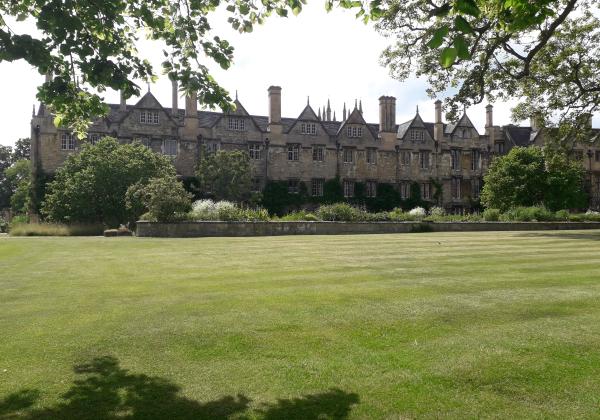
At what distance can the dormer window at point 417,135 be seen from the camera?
53812mm

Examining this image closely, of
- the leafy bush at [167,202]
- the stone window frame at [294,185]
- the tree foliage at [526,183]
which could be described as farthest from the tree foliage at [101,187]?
the tree foliage at [526,183]

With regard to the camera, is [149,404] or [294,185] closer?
[149,404]

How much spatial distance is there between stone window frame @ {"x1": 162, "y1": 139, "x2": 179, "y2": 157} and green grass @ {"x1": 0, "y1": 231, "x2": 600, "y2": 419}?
36.9 metres

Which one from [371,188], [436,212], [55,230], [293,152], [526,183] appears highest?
[293,152]

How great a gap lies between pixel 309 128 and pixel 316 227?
24769mm

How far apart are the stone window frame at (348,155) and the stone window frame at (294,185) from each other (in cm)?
566

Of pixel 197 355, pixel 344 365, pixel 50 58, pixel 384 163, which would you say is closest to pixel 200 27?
pixel 50 58

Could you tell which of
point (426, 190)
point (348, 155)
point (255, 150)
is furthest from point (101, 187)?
point (426, 190)

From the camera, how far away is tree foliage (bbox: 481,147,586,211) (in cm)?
4356

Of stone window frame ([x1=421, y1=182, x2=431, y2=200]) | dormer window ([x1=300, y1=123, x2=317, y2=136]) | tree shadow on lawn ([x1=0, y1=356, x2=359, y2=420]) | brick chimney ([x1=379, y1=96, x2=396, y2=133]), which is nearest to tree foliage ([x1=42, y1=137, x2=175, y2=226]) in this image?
dormer window ([x1=300, y1=123, x2=317, y2=136])

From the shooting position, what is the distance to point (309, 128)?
50000 mm

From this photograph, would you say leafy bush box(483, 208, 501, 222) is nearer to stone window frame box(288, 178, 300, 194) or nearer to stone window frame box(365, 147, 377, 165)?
stone window frame box(365, 147, 377, 165)

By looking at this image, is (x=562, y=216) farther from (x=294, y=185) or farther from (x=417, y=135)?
(x=294, y=185)

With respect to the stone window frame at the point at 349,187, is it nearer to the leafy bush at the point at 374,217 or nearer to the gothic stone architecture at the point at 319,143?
the gothic stone architecture at the point at 319,143
